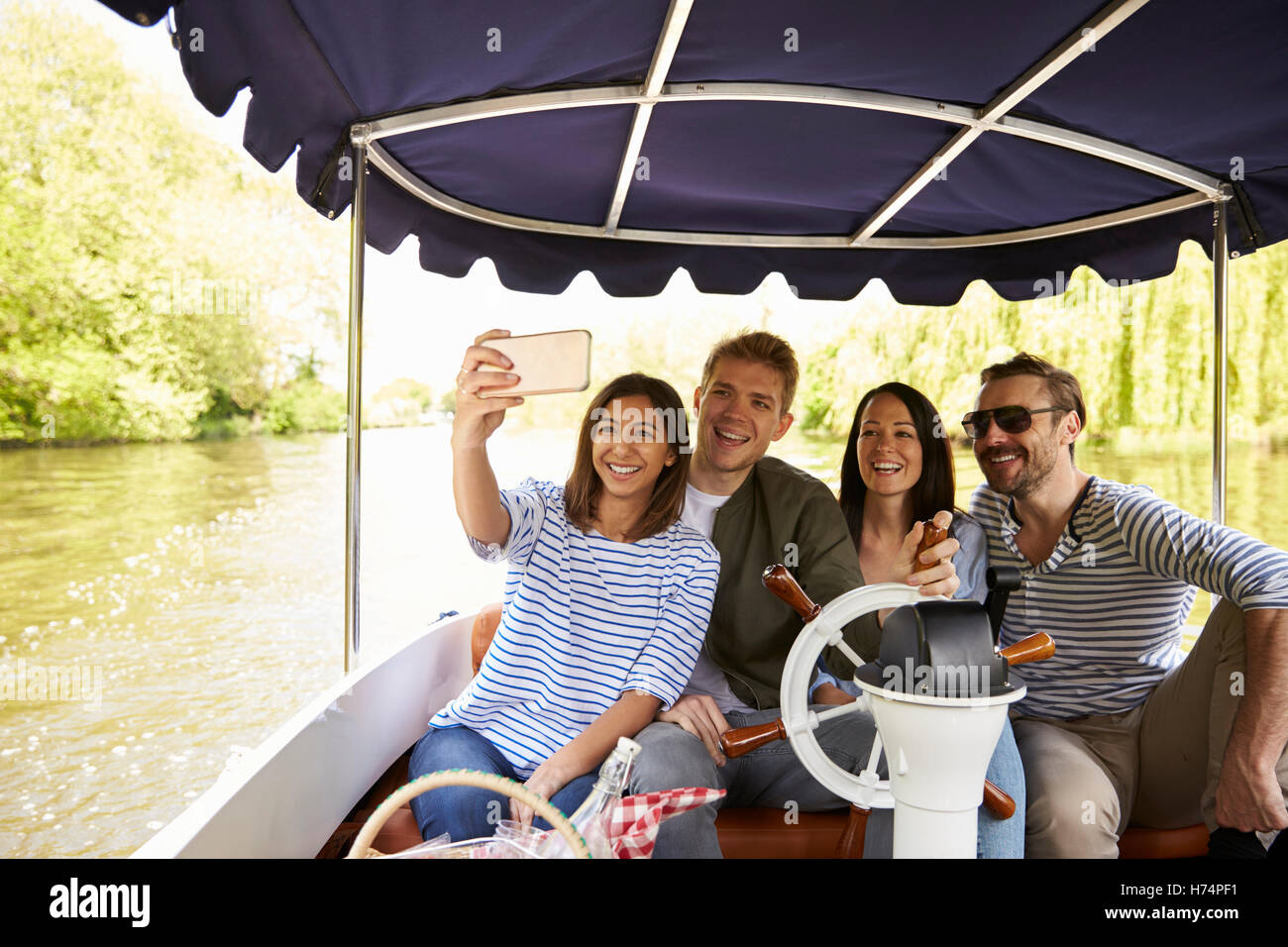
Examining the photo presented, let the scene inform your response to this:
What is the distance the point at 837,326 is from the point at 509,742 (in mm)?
12728

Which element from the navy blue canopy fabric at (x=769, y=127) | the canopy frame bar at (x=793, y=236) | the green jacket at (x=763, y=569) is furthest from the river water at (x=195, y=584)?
the green jacket at (x=763, y=569)

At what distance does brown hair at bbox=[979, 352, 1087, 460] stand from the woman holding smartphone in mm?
875

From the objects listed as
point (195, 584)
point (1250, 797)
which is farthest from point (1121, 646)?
point (195, 584)

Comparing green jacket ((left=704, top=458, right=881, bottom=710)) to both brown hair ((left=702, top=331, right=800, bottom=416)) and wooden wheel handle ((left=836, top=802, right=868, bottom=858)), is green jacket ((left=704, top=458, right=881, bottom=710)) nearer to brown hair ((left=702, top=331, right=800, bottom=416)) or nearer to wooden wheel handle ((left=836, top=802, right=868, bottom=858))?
brown hair ((left=702, top=331, right=800, bottom=416))

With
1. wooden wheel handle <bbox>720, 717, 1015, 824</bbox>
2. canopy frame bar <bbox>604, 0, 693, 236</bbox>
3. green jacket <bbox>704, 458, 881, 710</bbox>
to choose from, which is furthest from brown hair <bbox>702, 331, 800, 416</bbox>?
wooden wheel handle <bbox>720, 717, 1015, 824</bbox>

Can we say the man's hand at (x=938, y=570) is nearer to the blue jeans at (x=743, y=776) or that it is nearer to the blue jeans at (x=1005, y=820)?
the blue jeans at (x=1005, y=820)

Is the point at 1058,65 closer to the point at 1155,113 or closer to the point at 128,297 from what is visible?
the point at 1155,113

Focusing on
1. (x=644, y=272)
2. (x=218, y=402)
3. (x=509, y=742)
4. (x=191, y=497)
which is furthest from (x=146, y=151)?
(x=509, y=742)

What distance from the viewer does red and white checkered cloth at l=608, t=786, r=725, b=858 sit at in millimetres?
1165

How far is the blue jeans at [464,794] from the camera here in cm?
155

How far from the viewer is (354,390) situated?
2096 mm

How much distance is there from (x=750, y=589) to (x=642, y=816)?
95cm

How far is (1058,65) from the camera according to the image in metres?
1.72

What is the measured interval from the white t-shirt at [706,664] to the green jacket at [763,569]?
0.07ft
